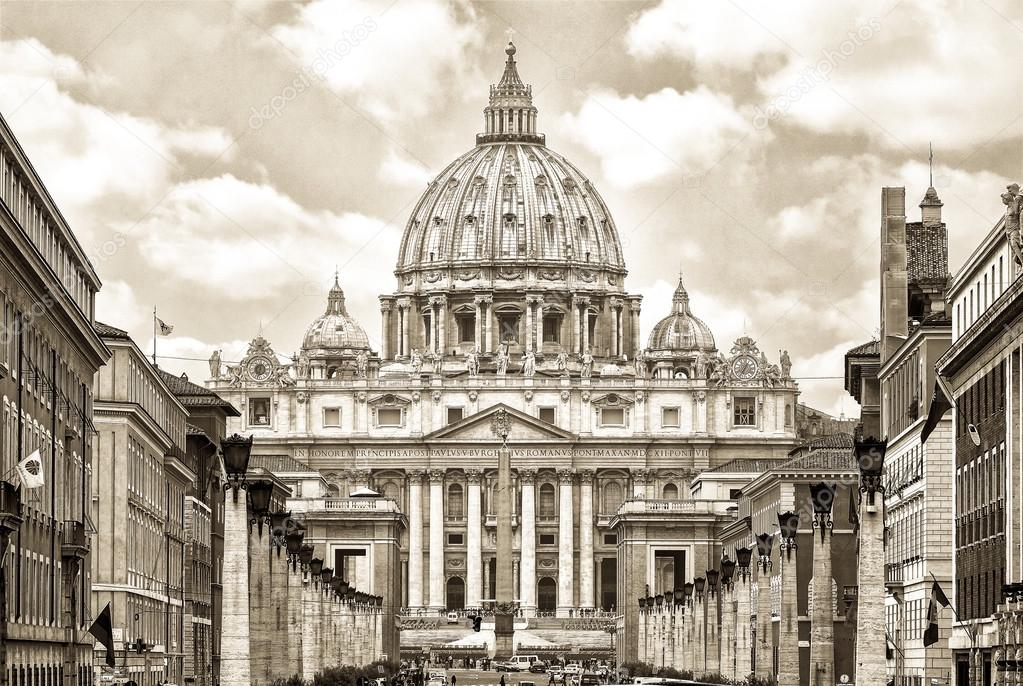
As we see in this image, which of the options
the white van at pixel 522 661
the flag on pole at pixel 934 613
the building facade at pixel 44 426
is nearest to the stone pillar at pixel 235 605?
the building facade at pixel 44 426

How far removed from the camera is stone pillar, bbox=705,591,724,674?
113 metres

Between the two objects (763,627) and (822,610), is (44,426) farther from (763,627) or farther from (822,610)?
(763,627)

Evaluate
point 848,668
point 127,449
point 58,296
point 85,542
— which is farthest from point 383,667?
point 58,296

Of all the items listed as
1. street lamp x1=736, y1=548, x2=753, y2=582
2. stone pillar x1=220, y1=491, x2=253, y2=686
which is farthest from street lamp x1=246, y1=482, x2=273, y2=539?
street lamp x1=736, y1=548, x2=753, y2=582

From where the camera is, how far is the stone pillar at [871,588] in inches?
2265

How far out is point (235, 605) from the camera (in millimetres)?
61312

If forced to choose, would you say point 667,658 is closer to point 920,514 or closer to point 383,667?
point 383,667

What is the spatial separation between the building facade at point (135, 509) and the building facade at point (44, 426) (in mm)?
11689

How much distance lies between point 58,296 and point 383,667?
3083 inches

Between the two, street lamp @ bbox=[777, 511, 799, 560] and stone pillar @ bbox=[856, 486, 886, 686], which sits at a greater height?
street lamp @ bbox=[777, 511, 799, 560]

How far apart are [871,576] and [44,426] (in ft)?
65.6

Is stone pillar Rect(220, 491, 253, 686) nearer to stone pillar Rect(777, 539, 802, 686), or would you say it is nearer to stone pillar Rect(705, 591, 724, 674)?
stone pillar Rect(777, 539, 802, 686)

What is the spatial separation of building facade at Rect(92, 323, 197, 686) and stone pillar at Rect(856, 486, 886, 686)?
3530 cm

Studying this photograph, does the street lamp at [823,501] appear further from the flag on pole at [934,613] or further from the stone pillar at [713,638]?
the stone pillar at [713,638]
